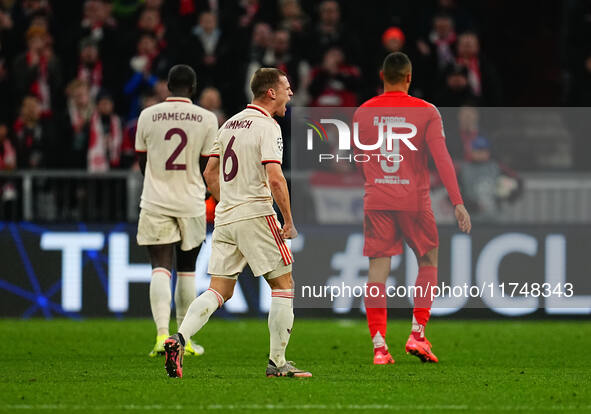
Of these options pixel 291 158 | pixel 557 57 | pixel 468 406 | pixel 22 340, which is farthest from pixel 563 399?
pixel 557 57

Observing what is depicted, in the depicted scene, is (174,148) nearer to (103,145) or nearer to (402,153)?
(402,153)

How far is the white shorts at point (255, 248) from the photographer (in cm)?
855

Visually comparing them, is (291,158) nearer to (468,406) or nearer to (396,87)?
(396,87)

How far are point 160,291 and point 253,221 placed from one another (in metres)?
2.14

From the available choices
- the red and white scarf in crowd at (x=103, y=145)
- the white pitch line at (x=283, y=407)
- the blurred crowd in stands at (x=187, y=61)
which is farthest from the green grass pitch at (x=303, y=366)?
the blurred crowd in stands at (x=187, y=61)

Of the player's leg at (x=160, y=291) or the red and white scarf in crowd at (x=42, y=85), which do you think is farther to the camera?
the red and white scarf in crowd at (x=42, y=85)

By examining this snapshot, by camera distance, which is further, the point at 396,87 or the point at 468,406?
the point at 396,87

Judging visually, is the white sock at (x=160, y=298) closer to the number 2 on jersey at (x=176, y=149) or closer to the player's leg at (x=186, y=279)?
the player's leg at (x=186, y=279)

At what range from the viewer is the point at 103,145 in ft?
51.0

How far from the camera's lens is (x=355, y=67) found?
16.4 meters

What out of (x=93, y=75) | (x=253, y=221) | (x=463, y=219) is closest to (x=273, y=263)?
(x=253, y=221)

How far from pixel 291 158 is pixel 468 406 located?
8089 millimetres

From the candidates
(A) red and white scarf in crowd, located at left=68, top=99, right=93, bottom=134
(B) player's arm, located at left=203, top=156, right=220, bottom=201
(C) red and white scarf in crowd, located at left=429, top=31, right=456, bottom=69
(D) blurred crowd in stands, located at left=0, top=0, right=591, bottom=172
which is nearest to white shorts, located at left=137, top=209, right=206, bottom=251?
(B) player's arm, located at left=203, top=156, right=220, bottom=201

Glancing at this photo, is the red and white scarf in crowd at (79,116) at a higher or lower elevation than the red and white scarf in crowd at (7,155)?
higher
